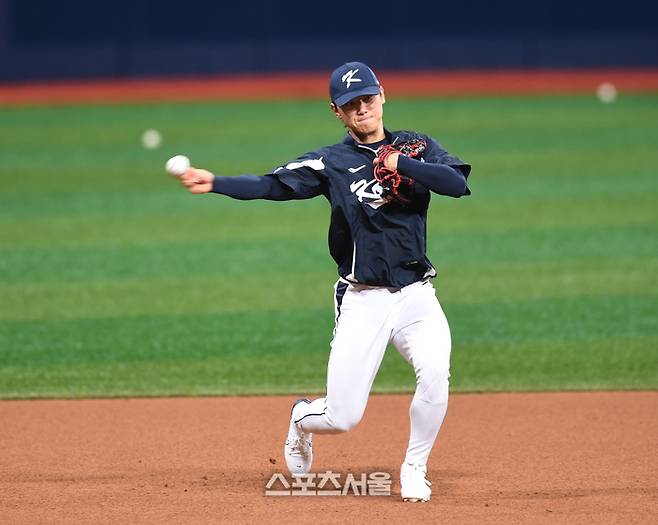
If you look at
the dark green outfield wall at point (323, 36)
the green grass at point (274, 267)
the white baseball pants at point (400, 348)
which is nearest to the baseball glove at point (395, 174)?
the white baseball pants at point (400, 348)

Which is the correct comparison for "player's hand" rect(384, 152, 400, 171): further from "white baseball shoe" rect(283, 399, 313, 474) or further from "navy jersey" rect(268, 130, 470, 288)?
"white baseball shoe" rect(283, 399, 313, 474)

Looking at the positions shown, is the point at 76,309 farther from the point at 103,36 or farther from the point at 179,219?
the point at 103,36

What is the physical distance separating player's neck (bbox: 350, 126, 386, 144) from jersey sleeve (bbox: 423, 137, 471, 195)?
0.68 ft

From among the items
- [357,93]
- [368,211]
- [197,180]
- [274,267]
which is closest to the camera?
[197,180]

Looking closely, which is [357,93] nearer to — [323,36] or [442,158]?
[442,158]

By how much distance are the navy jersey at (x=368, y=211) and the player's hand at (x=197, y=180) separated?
1.22 feet

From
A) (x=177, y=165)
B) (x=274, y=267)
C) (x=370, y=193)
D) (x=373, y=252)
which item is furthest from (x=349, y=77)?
(x=274, y=267)

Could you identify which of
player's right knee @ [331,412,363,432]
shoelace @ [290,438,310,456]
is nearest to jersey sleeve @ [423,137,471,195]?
player's right knee @ [331,412,363,432]

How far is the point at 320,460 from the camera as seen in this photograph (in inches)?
236

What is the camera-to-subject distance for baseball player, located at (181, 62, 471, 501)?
512 cm

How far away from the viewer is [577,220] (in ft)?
42.1

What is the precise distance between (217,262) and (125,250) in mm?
1028

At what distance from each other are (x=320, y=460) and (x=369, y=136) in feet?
5.67

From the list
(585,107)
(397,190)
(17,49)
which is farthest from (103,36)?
(397,190)
